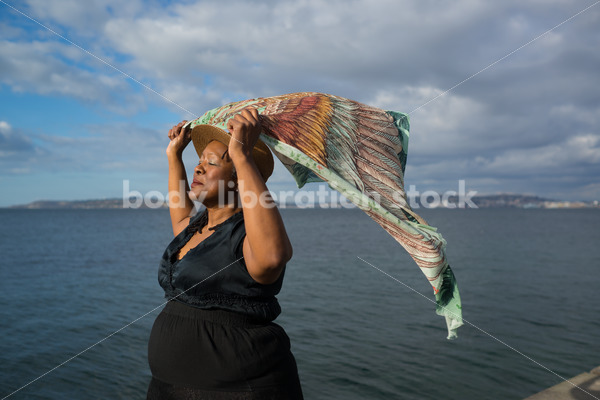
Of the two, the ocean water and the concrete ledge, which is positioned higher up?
the concrete ledge

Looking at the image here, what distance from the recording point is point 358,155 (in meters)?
2.20

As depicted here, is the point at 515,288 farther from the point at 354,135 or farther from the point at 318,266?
the point at 354,135

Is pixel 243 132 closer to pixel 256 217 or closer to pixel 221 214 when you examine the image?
pixel 256 217

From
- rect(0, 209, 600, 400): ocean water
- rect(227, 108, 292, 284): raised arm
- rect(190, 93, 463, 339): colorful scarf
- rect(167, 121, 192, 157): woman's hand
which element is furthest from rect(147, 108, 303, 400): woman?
rect(0, 209, 600, 400): ocean water

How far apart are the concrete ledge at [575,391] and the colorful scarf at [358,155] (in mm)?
3613

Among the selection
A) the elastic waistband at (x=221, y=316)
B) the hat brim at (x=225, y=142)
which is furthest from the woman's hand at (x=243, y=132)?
the elastic waistband at (x=221, y=316)

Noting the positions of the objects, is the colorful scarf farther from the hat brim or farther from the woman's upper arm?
the woman's upper arm

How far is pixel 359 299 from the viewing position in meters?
13.5

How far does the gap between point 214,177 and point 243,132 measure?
1.38 ft

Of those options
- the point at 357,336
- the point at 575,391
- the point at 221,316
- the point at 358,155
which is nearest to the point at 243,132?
the point at 358,155

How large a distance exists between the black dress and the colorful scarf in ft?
1.50

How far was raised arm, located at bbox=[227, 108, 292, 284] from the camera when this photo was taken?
5.44 ft

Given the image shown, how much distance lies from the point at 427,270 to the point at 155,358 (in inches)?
51.0

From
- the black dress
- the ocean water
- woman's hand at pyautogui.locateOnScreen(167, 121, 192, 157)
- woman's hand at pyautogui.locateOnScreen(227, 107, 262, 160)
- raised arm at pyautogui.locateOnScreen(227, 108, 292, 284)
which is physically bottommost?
the ocean water
